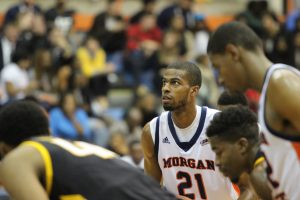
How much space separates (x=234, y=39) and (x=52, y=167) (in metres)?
1.43

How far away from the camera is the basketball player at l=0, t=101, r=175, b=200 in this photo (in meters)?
4.62

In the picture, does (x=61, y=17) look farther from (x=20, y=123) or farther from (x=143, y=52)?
(x=20, y=123)

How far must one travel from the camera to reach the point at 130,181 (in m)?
4.83

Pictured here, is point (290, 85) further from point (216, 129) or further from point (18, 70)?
point (18, 70)

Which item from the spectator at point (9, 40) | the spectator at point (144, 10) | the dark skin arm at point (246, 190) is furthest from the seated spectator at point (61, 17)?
the dark skin arm at point (246, 190)

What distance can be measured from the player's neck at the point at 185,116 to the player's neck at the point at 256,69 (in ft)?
6.53

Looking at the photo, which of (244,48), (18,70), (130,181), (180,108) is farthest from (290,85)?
(18,70)

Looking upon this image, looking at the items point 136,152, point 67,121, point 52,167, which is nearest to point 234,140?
point 52,167

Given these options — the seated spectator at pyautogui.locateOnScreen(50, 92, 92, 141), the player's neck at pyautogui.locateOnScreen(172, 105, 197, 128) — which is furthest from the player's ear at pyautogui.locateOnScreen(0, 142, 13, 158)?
the seated spectator at pyautogui.locateOnScreen(50, 92, 92, 141)

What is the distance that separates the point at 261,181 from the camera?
5.23m

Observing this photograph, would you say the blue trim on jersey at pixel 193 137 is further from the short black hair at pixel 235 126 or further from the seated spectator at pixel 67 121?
the seated spectator at pixel 67 121

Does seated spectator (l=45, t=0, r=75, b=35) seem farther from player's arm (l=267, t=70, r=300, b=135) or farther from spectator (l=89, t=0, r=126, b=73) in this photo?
player's arm (l=267, t=70, r=300, b=135)

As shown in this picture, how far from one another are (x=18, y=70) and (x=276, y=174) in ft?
29.8

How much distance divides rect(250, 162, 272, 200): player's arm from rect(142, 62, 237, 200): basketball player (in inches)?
55.7
